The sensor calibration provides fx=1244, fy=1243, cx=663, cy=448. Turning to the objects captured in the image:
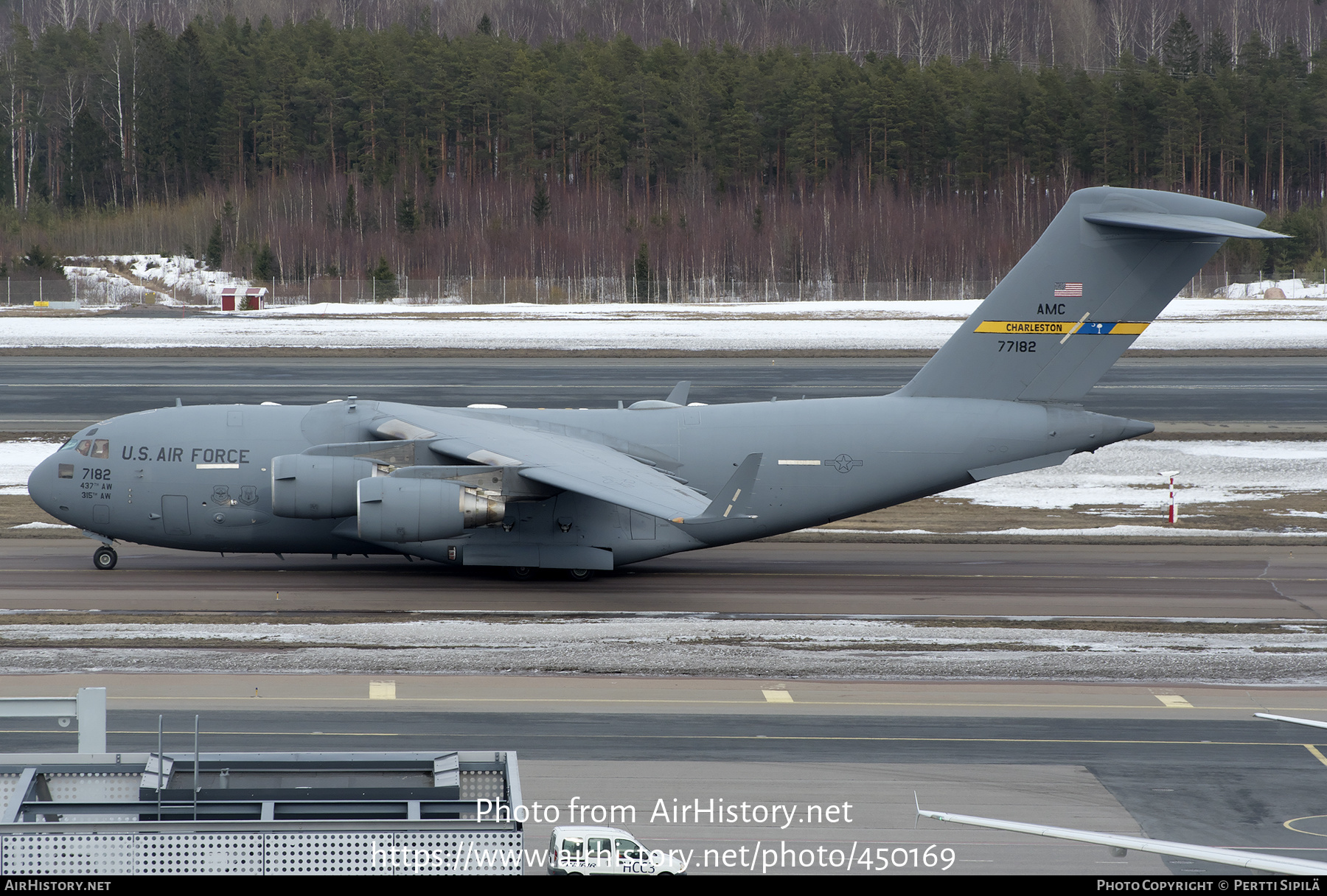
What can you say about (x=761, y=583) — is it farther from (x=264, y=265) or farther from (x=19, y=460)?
(x=264, y=265)

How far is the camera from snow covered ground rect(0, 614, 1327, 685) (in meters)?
17.0

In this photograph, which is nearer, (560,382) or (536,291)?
(560,382)

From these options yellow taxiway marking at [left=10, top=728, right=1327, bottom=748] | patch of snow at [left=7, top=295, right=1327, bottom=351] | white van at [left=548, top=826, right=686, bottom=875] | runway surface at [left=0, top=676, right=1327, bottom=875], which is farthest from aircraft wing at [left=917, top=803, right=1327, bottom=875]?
patch of snow at [left=7, top=295, right=1327, bottom=351]

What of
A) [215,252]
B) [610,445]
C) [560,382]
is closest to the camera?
[610,445]

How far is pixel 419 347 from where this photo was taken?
59062mm

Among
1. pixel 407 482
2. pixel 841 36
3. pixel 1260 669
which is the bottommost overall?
pixel 1260 669

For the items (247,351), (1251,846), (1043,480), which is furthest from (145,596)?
(247,351)

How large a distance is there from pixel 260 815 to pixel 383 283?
89.6 metres

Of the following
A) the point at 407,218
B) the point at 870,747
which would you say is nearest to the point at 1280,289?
the point at 407,218

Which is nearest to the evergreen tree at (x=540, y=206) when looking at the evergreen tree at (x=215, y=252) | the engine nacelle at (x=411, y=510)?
the evergreen tree at (x=215, y=252)

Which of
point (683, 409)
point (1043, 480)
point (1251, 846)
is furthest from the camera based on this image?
point (1043, 480)

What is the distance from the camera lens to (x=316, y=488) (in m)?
21.1

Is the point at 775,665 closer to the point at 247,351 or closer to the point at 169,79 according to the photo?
the point at 247,351
